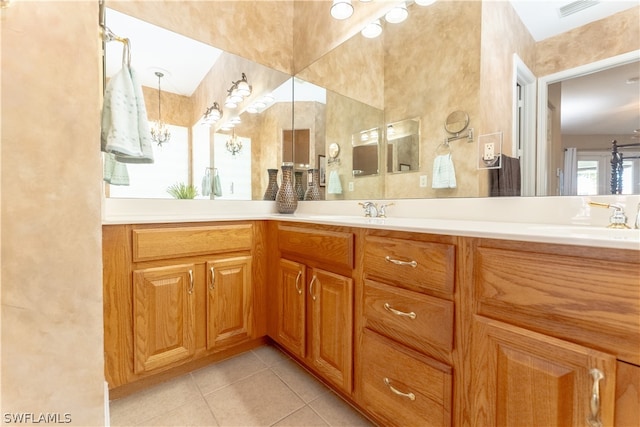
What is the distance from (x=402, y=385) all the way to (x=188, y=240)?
1.22 metres

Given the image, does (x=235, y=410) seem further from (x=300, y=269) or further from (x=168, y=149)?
(x=168, y=149)

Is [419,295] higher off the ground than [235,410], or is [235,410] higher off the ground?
[419,295]

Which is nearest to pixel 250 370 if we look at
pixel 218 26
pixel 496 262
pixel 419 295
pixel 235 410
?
pixel 235 410

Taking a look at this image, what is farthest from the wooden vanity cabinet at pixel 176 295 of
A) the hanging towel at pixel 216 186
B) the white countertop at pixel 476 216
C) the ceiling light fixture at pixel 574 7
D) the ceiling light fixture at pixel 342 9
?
the ceiling light fixture at pixel 574 7

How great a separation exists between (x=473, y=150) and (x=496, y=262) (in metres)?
0.78

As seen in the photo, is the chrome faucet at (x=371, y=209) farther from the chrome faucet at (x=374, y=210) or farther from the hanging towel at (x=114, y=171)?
the hanging towel at (x=114, y=171)

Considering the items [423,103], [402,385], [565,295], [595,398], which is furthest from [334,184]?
[595,398]

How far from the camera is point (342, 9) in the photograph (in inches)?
72.9

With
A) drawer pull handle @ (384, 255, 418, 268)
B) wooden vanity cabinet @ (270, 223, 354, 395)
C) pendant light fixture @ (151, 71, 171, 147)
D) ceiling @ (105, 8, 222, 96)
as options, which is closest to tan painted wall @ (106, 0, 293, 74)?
ceiling @ (105, 8, 222, 96)

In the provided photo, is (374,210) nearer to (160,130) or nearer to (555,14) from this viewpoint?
(555,14)

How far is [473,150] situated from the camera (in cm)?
132

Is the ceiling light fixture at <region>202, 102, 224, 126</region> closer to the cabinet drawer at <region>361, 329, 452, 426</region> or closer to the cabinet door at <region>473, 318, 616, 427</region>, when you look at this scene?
the cabinet drawer at <region>361, 329, 452, 426</region>

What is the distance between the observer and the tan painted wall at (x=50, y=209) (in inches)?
23.3

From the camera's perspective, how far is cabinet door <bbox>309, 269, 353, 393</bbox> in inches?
46.6
